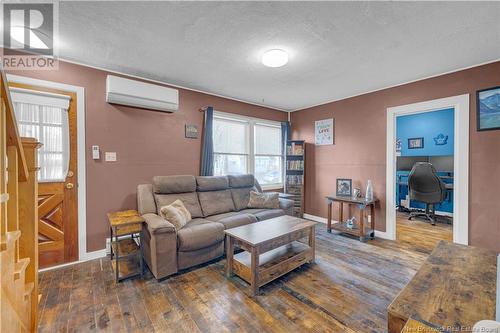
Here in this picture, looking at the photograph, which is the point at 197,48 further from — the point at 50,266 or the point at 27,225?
the point at 50,266

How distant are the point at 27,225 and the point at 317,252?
299cm

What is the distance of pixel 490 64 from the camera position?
9.01 ft

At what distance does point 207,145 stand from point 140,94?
4.16ft

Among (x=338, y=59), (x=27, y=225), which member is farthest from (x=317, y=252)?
(x=27, y=225)

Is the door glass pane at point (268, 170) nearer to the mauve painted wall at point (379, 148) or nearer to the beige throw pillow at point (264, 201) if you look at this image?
the mauve painted wall at point (379, 148)

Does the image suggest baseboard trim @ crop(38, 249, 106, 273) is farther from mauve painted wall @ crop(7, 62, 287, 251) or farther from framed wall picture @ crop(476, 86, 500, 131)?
framed wall picture @ crop(476, 86, 500, 131)

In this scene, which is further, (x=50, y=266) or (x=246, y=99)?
(x=246, y=99)

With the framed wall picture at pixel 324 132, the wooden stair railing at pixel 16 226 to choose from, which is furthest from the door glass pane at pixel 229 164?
the wooden stair railing at pixel 16 226

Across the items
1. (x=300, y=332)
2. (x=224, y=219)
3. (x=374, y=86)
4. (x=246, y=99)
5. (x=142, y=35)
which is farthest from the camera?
(x=246, y=99)

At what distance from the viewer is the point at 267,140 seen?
4969mm

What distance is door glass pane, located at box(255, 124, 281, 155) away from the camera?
15.8 ft

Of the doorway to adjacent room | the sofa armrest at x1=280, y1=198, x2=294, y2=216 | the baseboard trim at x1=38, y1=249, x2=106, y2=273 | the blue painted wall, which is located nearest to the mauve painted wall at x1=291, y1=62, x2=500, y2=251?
the sofa armrest at x1=280, y1=198, x2=294, y2=216

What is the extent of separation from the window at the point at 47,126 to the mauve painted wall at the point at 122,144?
224mm

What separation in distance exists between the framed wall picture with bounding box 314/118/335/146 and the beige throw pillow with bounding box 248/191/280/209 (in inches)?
64.5
